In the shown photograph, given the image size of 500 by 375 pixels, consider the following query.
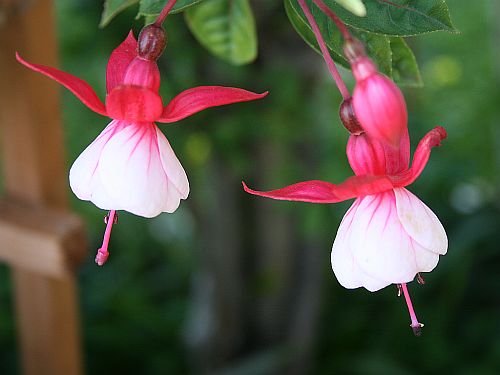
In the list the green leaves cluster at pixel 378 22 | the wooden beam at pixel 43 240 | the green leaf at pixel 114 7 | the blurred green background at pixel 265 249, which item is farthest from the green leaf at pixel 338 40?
the blurred green background at pixel 265 249

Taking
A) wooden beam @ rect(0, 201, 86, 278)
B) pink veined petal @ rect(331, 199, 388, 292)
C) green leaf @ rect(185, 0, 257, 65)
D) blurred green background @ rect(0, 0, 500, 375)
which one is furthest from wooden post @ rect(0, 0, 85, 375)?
pink veined petal @ rect(331, 199, 388, 292)

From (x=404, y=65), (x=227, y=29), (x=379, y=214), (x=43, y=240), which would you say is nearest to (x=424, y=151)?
(x=379, y=214)

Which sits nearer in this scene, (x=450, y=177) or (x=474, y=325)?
(x=474, y=325)

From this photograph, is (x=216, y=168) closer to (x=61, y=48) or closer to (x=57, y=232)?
(x=61, y=48)

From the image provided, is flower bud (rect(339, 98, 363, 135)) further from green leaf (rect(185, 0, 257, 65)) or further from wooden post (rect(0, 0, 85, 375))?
wooden post (rect(0, 0, 85, 375))

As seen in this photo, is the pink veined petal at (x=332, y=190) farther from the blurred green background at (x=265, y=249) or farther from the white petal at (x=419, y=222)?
the blurred green background at (x=265, y=249)

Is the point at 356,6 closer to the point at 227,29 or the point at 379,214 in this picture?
the point at 379,214

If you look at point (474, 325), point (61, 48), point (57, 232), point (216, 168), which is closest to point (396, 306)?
point (474, 325)
